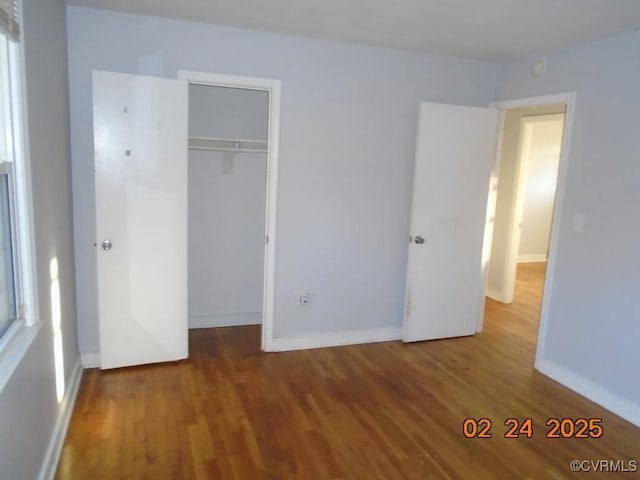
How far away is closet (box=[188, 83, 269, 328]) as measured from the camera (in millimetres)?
3854

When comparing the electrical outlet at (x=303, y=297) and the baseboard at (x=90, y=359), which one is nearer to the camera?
the baseboard at (x=90, y=359)

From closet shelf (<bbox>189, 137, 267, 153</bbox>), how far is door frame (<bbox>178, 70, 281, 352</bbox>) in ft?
1.72

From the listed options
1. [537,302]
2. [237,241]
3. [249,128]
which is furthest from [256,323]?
[537,302]

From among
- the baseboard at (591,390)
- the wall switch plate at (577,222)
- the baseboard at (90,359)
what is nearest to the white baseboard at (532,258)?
the baseboard at (591,390)

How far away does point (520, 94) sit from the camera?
3.74 metres

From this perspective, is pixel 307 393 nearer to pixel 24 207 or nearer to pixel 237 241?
pixel 237 241

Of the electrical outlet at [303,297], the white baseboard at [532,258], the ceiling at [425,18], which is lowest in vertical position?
the white baseboard at [532,258]

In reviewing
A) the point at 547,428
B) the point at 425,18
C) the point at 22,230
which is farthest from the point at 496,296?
the point at 22,230

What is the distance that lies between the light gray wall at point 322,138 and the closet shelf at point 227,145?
595mm

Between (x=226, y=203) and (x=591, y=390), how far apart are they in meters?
3.21

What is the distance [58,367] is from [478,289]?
337cm

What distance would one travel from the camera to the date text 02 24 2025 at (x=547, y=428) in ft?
8.64

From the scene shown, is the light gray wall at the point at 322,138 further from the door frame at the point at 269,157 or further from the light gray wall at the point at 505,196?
the light gray wall at the point at 505,196

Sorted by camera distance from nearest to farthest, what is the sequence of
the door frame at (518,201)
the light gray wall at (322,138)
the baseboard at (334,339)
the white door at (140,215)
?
the white door at (140,215)
the light gray wall at (322,138)
the baseboard at (334,339)
the door frame at (518,201)
